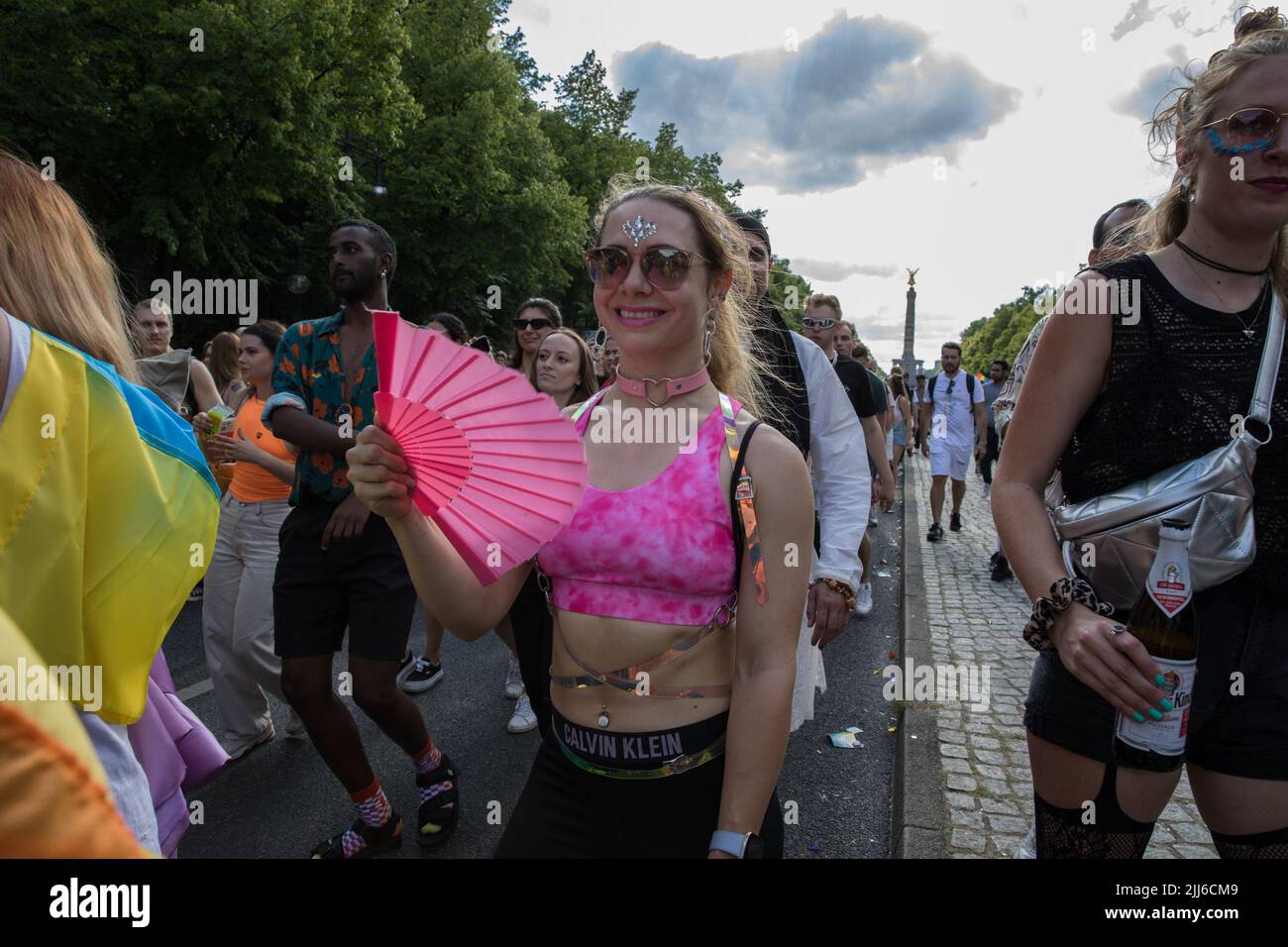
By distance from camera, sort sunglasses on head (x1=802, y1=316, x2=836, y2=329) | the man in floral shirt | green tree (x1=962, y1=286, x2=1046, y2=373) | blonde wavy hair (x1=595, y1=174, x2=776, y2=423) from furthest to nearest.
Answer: green tree (x1=962, y1=286, x2=1046, y2=373) < sunglasses on head (x1=802, y1=316, x2=836, y2=329) < the man in floral shirt < blonde wavy hair (x1=595, y1=174, x2=776, y2=423)

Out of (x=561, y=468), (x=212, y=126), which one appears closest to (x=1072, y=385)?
(x=561, y=468)

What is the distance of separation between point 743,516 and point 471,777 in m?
2.92

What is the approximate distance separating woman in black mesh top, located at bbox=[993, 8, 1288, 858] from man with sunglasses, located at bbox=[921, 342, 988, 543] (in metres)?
9.08

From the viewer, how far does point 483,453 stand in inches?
58.1

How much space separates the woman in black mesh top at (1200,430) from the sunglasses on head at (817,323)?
4.20 meters

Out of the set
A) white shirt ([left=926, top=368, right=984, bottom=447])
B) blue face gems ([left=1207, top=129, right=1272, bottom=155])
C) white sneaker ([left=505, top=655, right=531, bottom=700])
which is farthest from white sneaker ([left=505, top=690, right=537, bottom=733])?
white shirt ([left=926, top=368, right=984, bottom=447])

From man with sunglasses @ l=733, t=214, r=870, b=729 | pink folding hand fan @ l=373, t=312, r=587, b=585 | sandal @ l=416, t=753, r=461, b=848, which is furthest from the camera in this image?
sandal @ l=416, t=753, r=461, b=848

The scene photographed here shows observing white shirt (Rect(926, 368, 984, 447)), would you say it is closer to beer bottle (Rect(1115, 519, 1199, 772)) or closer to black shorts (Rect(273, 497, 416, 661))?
black shorts (Rect(273, 497, 416, 661))

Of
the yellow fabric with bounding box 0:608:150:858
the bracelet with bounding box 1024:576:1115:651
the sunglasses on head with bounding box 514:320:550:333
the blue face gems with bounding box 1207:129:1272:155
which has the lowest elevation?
the bracelet with bounding box 1024:576:1115:651

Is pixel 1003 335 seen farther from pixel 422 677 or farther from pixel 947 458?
pixel 422 677

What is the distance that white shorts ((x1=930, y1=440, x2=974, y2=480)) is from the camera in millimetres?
10570

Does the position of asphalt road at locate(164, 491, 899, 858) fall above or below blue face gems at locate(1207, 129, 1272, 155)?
below

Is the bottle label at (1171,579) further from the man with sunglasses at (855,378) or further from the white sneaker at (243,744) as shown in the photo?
the man with sunglasses at (855,378)
